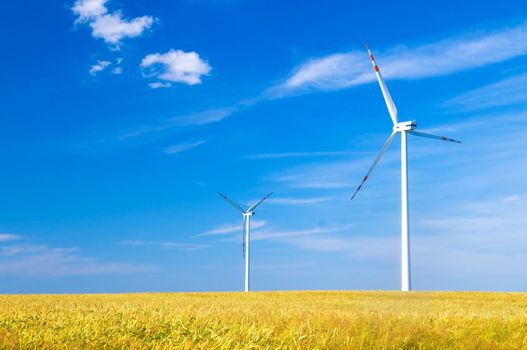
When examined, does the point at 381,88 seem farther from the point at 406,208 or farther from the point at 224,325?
the point at 224,325

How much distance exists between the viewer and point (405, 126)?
59219 millimetres

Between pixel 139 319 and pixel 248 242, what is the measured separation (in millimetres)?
69434

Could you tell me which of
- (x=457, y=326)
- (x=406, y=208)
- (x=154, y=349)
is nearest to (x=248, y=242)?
(x=406, y=208)

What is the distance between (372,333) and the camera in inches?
521

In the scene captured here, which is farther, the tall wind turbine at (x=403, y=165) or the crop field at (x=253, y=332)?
the tall wind turbine at (x=403, y=165)

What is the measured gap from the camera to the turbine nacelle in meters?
59.0

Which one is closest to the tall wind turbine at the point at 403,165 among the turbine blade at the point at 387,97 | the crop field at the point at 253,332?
the turbine blade at the point at 387,97

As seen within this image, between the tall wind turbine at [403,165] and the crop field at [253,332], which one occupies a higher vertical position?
the tall wind turbine at [403,165]

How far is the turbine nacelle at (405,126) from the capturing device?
194ft

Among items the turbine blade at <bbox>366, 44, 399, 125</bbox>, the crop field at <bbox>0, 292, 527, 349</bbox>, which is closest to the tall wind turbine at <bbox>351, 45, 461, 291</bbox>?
the turbine blade at <bbox>366, 44, 399, 125</bbox>

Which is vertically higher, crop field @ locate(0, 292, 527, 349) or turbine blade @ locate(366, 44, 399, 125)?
turbine blade @ locate(366, 44, 399, 125)

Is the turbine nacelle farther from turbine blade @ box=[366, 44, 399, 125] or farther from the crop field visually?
the crop field

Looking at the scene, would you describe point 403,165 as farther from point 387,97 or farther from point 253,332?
point 253,332

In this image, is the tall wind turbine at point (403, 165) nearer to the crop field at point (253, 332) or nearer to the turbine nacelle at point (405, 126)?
the turbine nacelle at point (405, 126)
